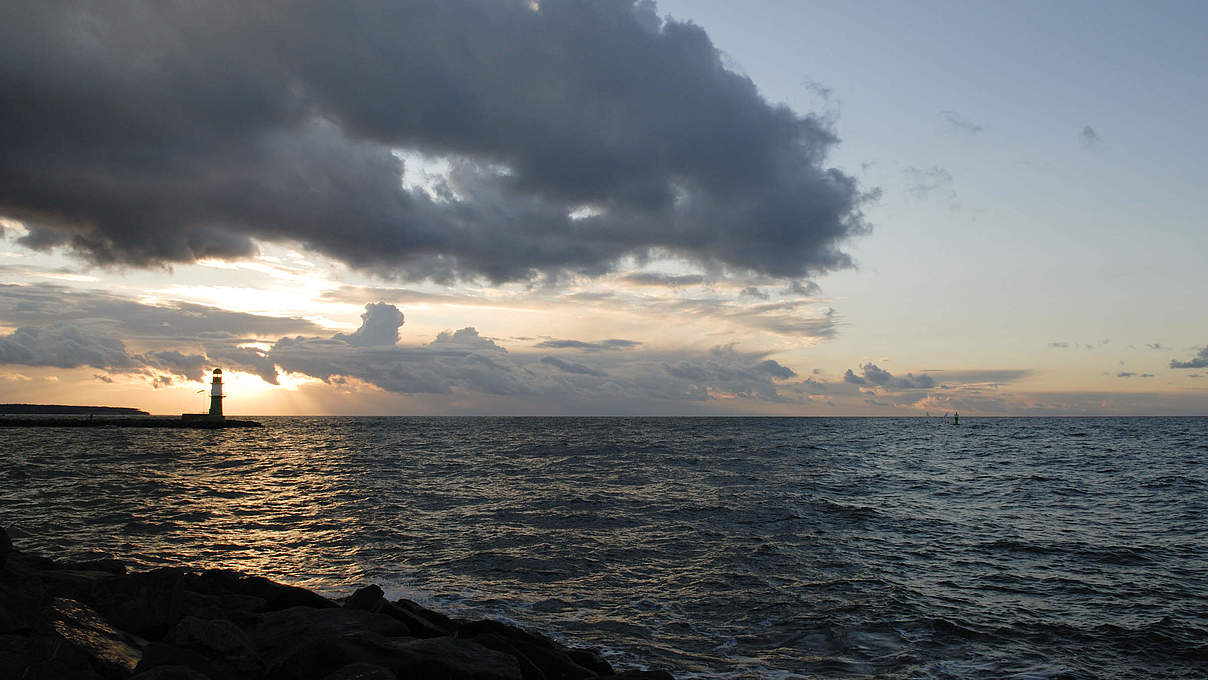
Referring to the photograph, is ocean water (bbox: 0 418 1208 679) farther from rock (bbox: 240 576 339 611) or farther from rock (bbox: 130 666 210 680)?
rock (bbox: 130 666 210 680)

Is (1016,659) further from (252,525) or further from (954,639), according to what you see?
(252,525)

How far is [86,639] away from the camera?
895cm

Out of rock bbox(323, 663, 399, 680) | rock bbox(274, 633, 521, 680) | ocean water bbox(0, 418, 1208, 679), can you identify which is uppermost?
rock bbox(323, 663, 399, 680)

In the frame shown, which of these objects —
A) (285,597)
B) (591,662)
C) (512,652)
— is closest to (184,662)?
(512,652)

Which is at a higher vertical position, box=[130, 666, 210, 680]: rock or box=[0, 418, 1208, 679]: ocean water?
box=[130, 666, 210, 680]: rock

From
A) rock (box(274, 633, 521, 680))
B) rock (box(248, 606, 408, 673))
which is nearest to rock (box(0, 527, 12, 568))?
rock (box(248, 606, 408, 673))

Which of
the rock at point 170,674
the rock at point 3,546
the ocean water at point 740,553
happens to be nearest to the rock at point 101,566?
the rock at point 3,546

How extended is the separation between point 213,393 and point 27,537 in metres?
127

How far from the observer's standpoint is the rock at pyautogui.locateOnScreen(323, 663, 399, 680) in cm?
777

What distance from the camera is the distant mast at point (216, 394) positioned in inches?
5171

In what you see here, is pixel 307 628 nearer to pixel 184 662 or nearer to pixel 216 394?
pixel 184 662

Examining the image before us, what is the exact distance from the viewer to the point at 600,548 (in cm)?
2267

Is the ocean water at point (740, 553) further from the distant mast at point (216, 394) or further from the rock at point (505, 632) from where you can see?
the distant mast at point (216, 394)

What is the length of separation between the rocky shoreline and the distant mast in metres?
134
